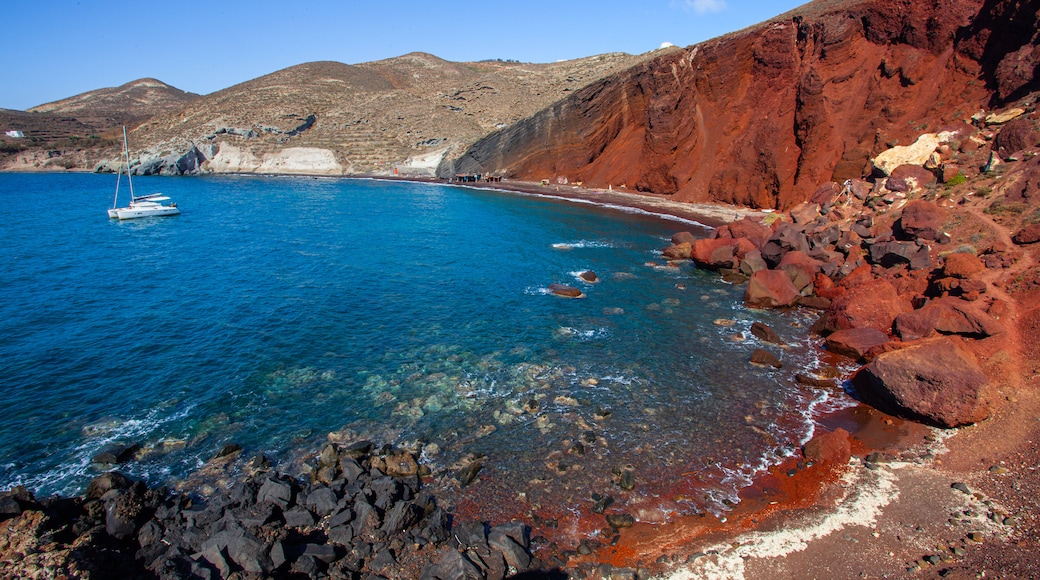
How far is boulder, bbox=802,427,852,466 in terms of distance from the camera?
14797mm

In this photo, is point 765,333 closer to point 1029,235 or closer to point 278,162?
point 1029,235

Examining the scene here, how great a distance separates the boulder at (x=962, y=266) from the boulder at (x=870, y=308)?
2148 millimetres

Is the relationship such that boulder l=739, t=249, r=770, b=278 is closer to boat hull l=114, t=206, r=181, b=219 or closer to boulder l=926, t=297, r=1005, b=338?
boulder l=926, t=297, r=1005, b=338

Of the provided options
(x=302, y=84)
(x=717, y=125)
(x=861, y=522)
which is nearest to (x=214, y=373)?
(x=861, y=522)

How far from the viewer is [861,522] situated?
12.4 metres

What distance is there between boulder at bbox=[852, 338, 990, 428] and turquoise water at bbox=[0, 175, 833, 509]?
7.23 ft

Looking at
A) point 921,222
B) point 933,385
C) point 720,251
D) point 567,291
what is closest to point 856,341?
point 933,385

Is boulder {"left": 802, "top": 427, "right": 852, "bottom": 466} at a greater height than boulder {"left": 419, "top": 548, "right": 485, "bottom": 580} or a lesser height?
greater

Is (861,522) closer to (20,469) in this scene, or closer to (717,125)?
(20,469)

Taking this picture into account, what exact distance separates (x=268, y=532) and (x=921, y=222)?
33.0 metres

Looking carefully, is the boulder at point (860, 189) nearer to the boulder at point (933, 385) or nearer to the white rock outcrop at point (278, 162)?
the boulder at point (933, 385)

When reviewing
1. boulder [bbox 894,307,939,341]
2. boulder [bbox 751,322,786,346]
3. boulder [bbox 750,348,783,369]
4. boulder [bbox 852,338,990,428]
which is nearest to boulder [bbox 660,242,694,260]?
boulder [bbox 751,322,786,346]

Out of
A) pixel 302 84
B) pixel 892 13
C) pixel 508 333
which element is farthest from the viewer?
pixel 302 84

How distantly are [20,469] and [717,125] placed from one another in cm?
5809
